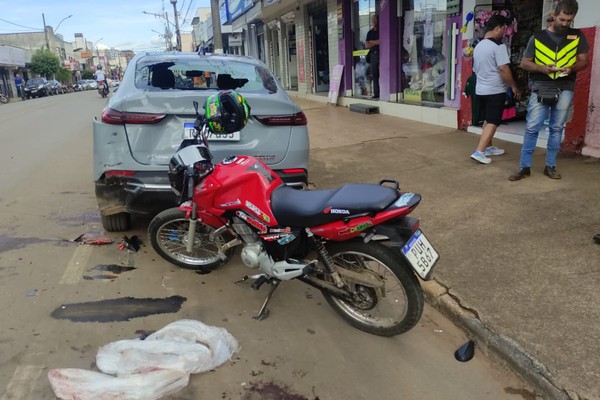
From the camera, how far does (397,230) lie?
2.86m

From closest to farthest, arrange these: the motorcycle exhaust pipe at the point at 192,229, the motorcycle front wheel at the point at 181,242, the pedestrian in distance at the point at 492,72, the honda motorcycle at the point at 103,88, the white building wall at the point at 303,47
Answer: the motorcycle exhaust pipe at the point at 192,229 < the motorcycle front wheel at the point at 181,242 < the pedestrian in distance at the point at 492,72 < the white building wall at the point at 303,47 < the honda motorcycle at the point at 103,88

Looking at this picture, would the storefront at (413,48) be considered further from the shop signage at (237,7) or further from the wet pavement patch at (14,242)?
the shop signage at (237,7)

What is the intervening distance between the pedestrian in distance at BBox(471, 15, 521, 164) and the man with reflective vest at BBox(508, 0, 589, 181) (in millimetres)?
690

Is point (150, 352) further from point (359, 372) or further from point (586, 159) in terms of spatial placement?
point (586, 159)

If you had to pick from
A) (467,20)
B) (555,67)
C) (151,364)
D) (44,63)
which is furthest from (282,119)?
(44,63)

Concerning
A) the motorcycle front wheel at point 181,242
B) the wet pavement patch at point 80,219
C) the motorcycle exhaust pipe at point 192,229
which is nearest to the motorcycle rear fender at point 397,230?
the motorcycle exhaust pipe at point 192,229

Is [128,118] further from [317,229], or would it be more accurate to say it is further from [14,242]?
[317,229]

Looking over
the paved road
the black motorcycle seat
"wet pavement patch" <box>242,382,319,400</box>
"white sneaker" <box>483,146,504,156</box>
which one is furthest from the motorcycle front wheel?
"white sneaker" <box>483,146,504,156</box>

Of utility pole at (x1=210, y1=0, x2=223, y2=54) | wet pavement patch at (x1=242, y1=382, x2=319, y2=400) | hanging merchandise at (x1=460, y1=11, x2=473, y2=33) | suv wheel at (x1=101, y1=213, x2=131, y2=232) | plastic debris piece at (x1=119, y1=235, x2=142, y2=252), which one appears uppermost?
utility pole at (x1=210, y1=0, x2=223, y2=54)

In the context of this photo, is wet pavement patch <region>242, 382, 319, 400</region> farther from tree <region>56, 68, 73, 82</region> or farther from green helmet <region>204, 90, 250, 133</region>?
Result: tree <region>56, 68, 73, 82</region>

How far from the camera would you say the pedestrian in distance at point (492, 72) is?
20.4ft

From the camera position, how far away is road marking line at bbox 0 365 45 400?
263 cm

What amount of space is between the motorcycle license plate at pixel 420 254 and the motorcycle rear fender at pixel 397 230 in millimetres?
34

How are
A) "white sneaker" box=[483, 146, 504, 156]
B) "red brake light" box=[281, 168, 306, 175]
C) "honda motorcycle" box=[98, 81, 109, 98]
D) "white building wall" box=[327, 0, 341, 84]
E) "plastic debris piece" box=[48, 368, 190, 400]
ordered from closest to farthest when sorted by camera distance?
"plastic debris piece" box=[48, 368, 190, 400] → "red brake light" box=[281, 168, 306, 175] → "white sneaker" box=[483, 146, 504, 156] → "white building wall" box=[327, 0, 341, 84] → "honda motorcycle" box=[98, 81, 109, 98]
